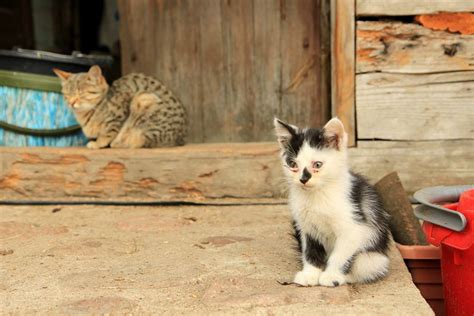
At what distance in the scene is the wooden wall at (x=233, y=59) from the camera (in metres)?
5.50

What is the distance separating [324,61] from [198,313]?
3.38 metres

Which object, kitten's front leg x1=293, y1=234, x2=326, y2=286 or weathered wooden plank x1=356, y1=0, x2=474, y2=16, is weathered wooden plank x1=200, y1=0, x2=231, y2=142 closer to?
weathered wooden plank x1=356, y1=0, x2=474, y2=16

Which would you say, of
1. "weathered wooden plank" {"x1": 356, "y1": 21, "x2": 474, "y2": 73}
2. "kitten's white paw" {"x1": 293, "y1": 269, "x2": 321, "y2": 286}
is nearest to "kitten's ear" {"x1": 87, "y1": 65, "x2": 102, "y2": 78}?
"weathered wooden plank" {"x1": 356, "y1": 21, "x2": 474, "y2": 73}

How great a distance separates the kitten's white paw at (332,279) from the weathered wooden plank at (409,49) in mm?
2018

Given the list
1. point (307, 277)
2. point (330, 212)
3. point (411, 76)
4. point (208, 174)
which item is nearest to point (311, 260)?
point (307, 277)

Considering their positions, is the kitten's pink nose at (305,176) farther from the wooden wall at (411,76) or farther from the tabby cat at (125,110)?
the tabby cat at (125,110)

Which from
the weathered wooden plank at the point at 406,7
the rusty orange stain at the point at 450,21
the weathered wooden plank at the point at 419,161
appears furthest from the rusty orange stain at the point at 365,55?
the weathered wooden plank at the point at 419,161

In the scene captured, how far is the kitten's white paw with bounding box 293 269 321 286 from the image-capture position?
270 centimetres

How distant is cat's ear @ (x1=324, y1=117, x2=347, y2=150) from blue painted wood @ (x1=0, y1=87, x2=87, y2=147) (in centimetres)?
323

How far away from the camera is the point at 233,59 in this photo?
5617 mm

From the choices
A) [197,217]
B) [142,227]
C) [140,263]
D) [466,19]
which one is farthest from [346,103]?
[140,263]

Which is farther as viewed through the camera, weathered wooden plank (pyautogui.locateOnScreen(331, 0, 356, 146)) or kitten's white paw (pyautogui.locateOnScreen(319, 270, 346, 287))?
weathered wooden plank (pyautogui.locateOnScreen(331, 0, 356, 146))

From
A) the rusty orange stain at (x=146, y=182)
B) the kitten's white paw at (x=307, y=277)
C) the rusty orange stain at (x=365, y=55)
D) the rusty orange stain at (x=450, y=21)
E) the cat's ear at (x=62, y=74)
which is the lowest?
the kitten's white paw at (x=307, y=277)

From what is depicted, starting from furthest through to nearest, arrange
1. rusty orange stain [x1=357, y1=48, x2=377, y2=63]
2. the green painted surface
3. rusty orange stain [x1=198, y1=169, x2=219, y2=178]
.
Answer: the green painted surface < rusty orange stain [x1=198, y1=169, x2=219, y2=178] < rusty orange stain [x1=357, y1=48, x2=377, y2=63]
